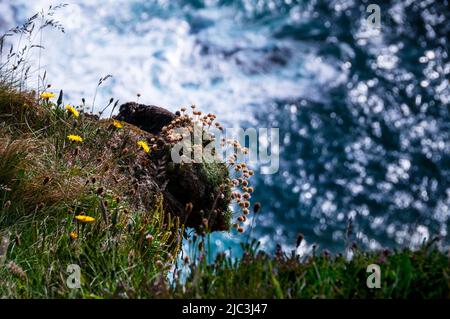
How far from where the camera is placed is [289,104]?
1433 cm

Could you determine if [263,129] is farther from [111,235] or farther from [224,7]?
[111,235]

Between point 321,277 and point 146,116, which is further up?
point 146,116

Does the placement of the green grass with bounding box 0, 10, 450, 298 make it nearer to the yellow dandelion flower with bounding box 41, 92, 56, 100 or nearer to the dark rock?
the yellow dandelion flower with bounding box 41, 92, 56, 100

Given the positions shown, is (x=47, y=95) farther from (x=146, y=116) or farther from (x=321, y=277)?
(x=321, y=277)

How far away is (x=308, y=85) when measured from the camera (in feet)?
48.6

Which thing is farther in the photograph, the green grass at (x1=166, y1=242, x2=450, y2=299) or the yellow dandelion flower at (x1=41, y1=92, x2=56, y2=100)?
the yellow dandelion flower at (x1=41, y1=92, x2=56, y2=100)

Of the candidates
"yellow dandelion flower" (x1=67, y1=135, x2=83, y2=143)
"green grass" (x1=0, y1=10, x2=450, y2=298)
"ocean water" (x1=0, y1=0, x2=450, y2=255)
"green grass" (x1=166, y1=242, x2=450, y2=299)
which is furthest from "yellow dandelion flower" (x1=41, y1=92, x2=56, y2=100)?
"ocean water" (x1=0, y1=0, x2=450, y2=255)

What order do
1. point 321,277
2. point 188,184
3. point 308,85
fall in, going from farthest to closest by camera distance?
point 308,85, point 188,184, point 321,277

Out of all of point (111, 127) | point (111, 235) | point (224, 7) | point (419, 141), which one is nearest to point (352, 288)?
point (111, 235)

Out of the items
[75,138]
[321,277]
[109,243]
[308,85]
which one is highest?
[308,85]

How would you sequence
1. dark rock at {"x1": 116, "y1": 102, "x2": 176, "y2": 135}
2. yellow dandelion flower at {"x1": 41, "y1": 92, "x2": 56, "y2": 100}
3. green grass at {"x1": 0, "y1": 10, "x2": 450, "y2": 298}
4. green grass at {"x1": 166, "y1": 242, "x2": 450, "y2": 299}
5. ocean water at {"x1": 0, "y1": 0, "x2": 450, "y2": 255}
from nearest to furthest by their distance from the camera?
green grass at {"x1": 166, "y1": 242, "x2": 450, "y2": 299}
green grass at {"x1": 0, "y1": 10, "x2": 450, "y2": 298}
yellow dandelion flower at {"x1": 41, "y1": 92, "x2": 56, "y2": 100}
dark rock at {"x1": 116, "y1": 102, "x2": 176, "y2": 135}
ocean water at {"x1": 0, "y1": 0, "x2": 450, "y2": 255}

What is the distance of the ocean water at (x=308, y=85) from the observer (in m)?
12.8

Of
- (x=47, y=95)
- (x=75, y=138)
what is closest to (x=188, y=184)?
(x=75, y=138)

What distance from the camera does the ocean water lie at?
12.8 m
